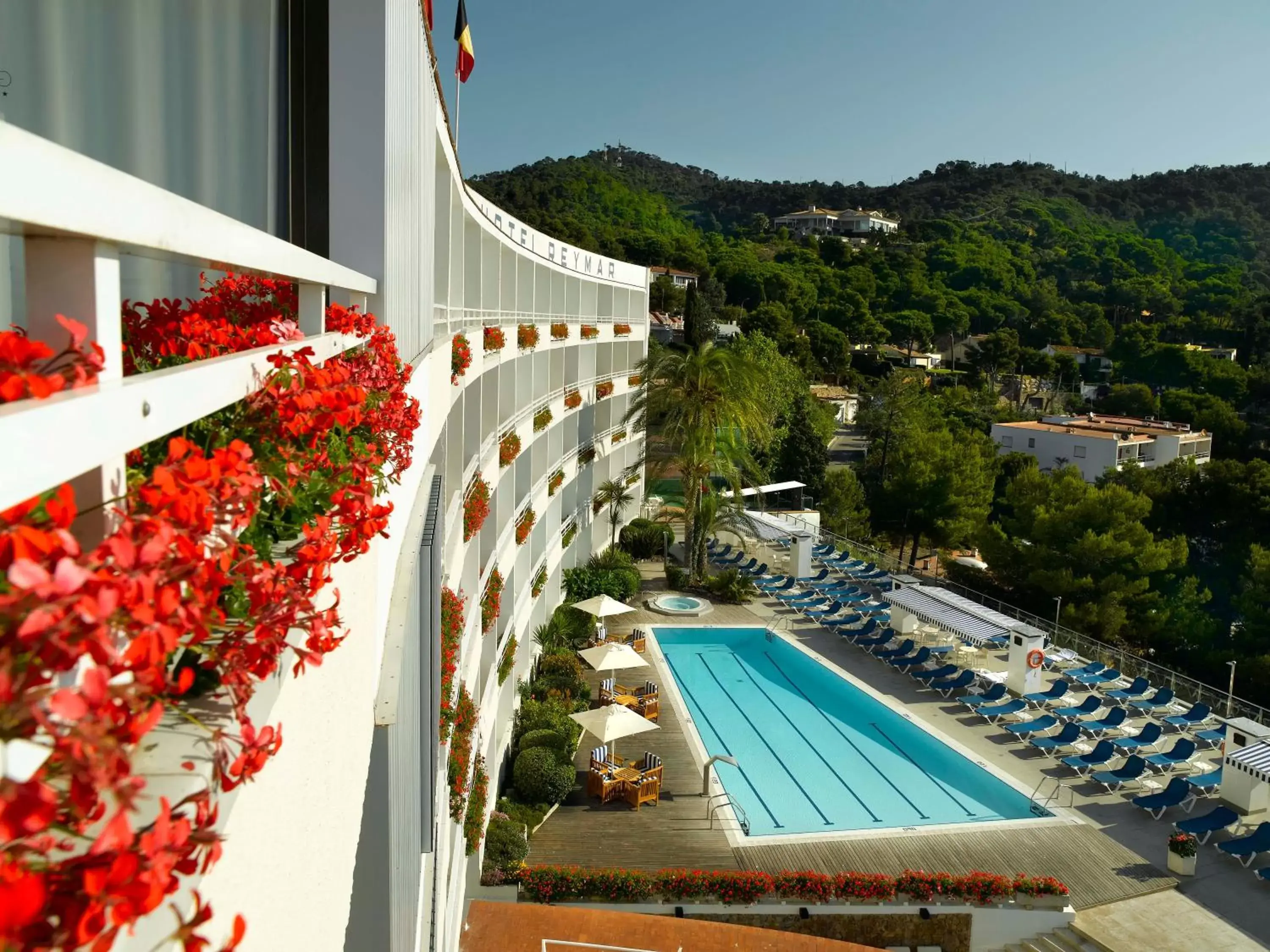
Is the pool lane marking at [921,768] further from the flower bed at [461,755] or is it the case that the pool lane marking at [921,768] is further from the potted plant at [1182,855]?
the flower bed at [461,755]

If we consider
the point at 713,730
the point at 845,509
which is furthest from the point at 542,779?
the point at 845,509

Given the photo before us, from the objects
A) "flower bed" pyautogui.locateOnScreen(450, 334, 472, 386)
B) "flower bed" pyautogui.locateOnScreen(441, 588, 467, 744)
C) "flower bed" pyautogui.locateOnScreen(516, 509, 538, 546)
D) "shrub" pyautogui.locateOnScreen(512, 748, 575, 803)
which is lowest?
"shrub" pyautogui.locateOnScreen(512, 748, 575, 803)

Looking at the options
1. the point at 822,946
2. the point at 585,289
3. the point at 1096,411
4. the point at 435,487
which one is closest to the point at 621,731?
the point at 822,946

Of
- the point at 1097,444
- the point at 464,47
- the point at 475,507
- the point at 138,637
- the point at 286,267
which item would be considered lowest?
the point at 1097,444

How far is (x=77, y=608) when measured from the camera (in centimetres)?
81

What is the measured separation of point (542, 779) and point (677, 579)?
13.9 metres

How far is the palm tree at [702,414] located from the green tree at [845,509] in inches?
450

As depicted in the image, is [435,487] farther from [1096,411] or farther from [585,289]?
[1096,411]

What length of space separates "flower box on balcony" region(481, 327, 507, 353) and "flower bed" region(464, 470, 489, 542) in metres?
2.58

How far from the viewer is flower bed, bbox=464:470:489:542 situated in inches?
493

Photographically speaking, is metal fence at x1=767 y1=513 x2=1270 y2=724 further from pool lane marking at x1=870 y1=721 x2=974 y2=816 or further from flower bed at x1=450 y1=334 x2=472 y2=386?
flower bed at x1=450 y1=334 x2=472 y2=386

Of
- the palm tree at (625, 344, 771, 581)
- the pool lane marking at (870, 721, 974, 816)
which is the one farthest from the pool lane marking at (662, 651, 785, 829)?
the palm tree at (625, 344, 771, 581)

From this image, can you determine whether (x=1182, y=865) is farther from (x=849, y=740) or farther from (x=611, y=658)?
(x=611, y=658)

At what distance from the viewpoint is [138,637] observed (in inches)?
39.7
